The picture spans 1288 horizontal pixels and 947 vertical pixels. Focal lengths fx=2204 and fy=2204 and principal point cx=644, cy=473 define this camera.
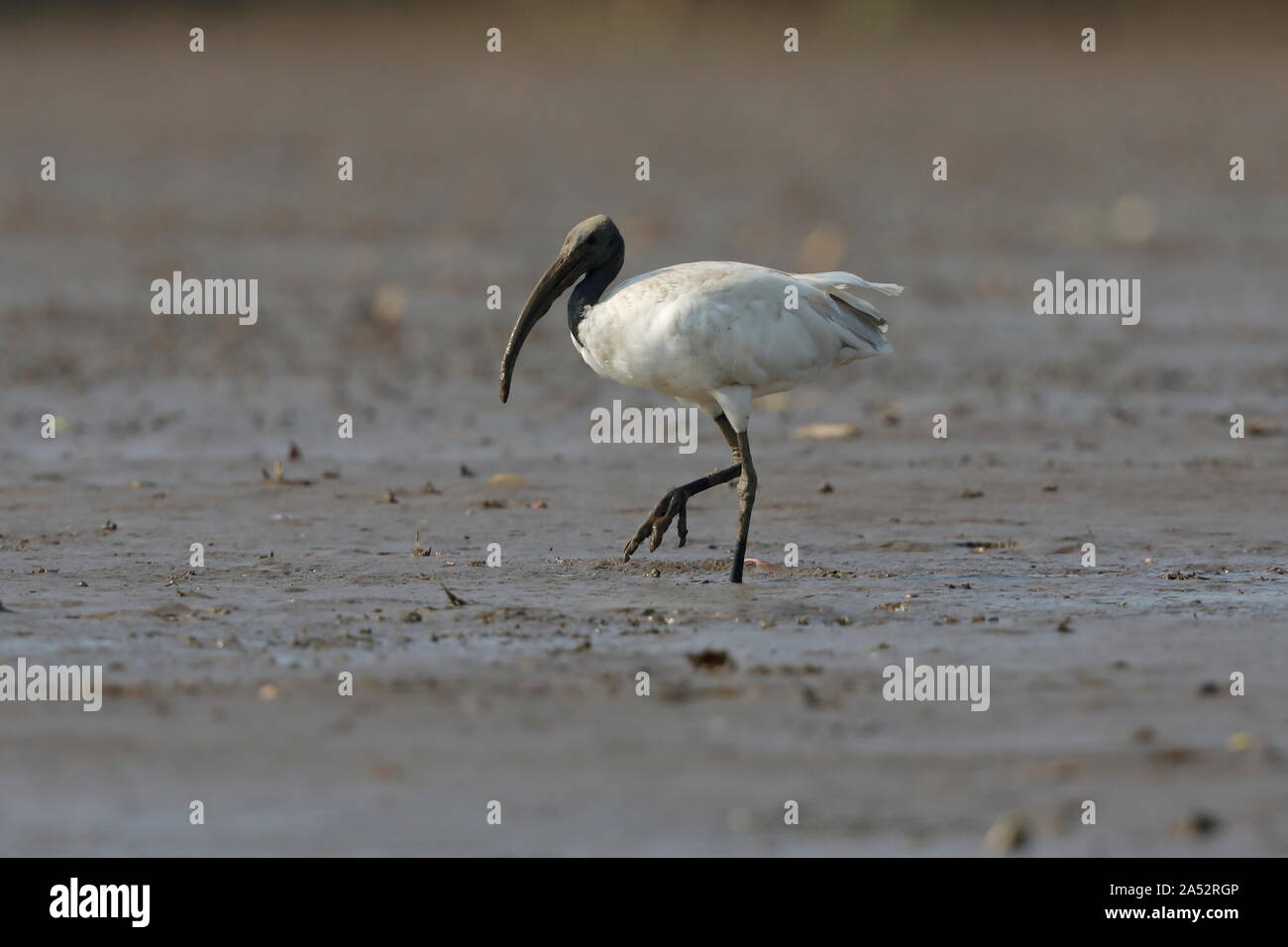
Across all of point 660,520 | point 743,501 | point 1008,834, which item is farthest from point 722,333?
point 1008,834

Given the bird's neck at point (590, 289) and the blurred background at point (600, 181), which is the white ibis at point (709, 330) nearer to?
the bird's neck at point (590, 289)

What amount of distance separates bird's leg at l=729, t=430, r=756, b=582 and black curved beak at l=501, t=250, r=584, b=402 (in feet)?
3.46

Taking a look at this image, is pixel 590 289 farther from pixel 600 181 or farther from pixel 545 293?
pixel 600 181

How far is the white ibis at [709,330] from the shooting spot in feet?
29.3

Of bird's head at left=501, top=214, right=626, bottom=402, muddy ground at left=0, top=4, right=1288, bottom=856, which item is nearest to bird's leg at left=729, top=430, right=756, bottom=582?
muddy ground at left=0, top=4, right=1288, bottom=856

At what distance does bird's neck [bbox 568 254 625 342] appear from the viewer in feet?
30.9

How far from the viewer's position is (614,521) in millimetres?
10555

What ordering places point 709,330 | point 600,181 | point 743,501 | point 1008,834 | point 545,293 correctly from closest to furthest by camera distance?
point 1008,834
point 709,330
point 743,501
point 545,293
point 600,181

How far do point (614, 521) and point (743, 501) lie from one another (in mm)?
1437

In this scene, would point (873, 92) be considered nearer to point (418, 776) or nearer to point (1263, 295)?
point (1263, 295)

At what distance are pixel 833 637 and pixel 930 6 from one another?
3331 centimetres

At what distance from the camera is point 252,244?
21969 millimetres
